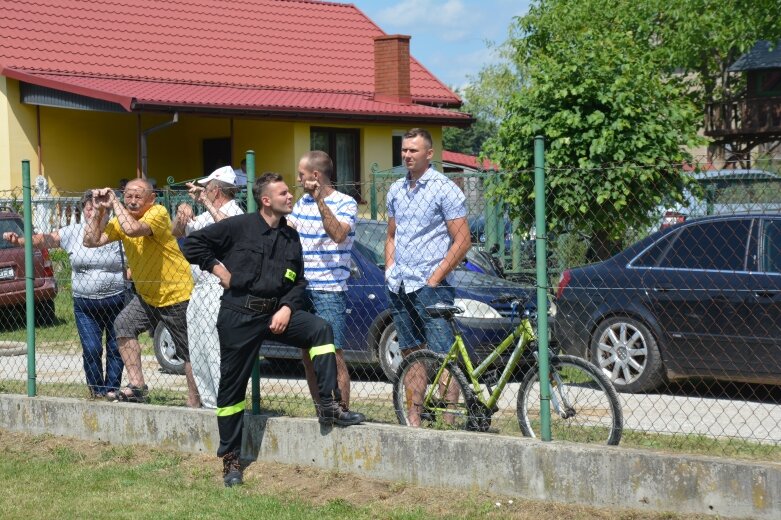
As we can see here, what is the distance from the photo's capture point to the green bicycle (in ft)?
22.6

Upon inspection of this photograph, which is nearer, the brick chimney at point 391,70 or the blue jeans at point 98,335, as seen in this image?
the blue jeans at point 98,335

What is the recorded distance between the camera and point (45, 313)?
13.4 metres

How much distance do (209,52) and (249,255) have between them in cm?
2085

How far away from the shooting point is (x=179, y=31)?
27641mm

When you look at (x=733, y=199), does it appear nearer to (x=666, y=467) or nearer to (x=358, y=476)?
(x=666, y=467)

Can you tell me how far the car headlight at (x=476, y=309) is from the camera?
989 cm

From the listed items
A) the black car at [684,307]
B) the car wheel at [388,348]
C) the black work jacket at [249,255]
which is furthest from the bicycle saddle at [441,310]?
the car wheel at [388,348]

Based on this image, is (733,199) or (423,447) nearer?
(733,199)

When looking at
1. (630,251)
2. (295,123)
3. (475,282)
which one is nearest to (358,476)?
(630,251)

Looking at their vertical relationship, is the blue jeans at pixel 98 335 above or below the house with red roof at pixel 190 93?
below

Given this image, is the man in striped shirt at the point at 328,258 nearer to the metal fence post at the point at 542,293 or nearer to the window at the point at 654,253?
the metal fence post at the point at 542,293

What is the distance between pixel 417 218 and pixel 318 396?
1.33 metres

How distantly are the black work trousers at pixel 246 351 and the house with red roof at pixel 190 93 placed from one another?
14.8 metres

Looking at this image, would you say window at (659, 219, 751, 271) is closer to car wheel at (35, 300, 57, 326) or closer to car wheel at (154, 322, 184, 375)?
car wheel at (154, 322, 184, 375)
